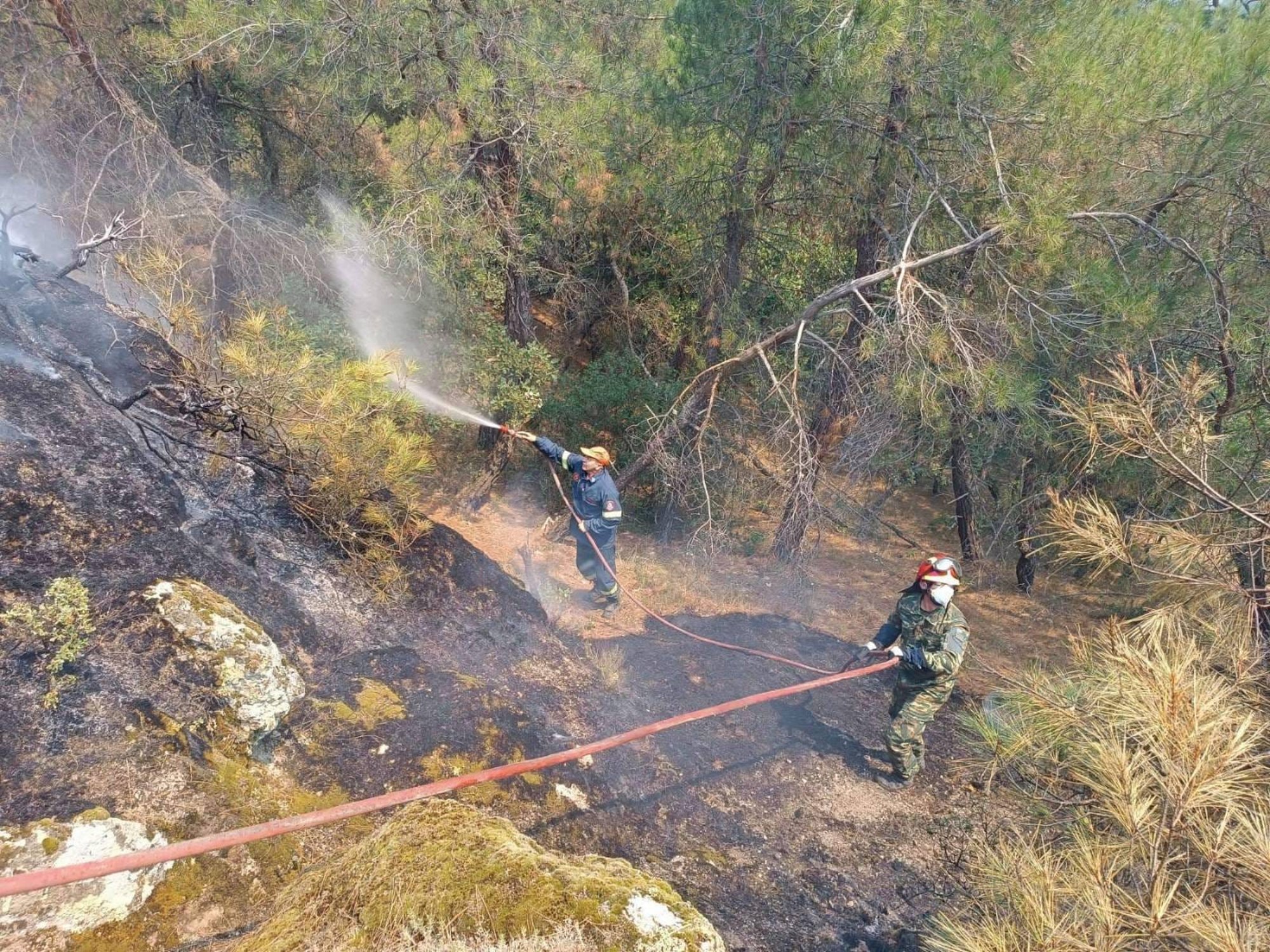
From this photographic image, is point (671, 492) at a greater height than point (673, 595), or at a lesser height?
greater

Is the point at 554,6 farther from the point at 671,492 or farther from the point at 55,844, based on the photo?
the point at 55,844

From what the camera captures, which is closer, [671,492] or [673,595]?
[673,595]

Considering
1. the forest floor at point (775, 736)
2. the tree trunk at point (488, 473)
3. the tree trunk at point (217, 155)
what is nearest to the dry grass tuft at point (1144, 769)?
the forest floor at point (775, 736)

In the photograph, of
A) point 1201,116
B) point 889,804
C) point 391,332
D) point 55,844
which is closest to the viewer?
point 55,844

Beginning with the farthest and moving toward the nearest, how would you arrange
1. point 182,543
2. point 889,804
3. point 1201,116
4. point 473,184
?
point 473,184 < point 1201,116 < point 889,804 < point 182,543

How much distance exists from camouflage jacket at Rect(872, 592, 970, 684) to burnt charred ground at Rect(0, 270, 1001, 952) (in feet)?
3.01

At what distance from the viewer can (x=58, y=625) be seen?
3.29 m

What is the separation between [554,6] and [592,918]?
33.2 feet

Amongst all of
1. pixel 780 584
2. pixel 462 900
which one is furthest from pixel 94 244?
pixel 780 584

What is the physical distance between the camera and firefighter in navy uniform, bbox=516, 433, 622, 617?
6.83 metres

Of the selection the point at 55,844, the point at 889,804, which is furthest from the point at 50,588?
the point at 889,804

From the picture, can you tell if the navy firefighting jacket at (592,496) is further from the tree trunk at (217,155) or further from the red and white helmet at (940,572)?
the tree trunk at (217,155)

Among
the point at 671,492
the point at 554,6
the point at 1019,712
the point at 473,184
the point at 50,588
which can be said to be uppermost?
the point at 554,6

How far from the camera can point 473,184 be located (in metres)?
7.69
